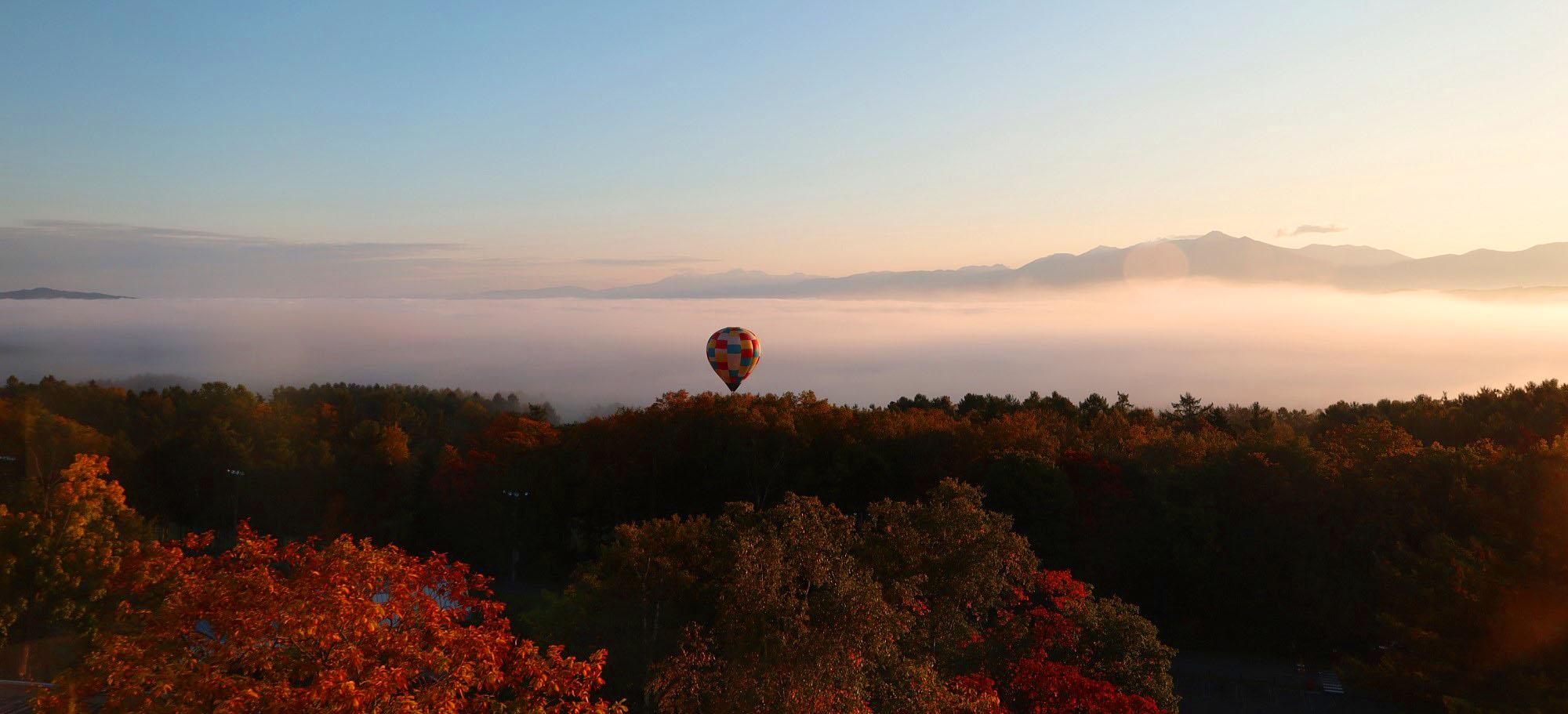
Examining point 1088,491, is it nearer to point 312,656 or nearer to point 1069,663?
point 1069,663

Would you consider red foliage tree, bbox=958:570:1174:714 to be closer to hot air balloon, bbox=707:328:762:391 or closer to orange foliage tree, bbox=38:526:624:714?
orange foliage tree, bbox=38:526:624:714

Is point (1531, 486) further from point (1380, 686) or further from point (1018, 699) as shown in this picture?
point (1018, 699)

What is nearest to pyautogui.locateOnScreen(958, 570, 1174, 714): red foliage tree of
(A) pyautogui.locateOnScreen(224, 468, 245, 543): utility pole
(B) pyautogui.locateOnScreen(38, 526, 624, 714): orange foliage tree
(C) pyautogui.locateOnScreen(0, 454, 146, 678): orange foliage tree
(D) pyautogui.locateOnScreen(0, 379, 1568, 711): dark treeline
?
(D) pyautogui.locateOnScreen(0, 379, 1568, 711): dark treeline

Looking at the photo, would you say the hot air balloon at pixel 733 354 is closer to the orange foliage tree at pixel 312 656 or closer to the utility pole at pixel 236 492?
the utility pole at pixel 236 492

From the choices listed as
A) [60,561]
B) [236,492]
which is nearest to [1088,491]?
[60,561]

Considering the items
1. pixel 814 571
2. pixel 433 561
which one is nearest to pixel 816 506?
pixel 814 571

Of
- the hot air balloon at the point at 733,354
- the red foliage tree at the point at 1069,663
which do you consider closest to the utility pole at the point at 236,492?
the hot air balloon at the point at 733,354
